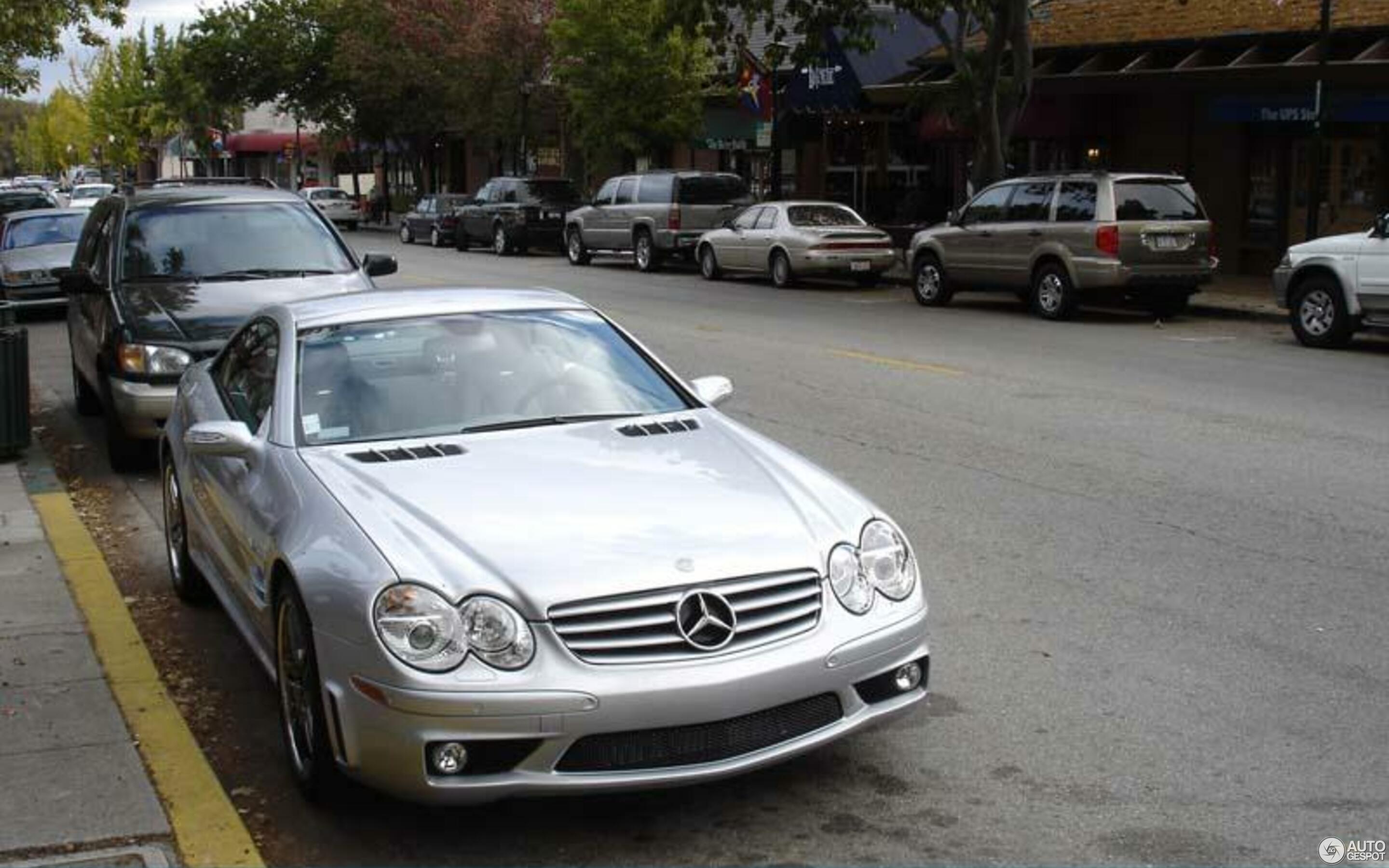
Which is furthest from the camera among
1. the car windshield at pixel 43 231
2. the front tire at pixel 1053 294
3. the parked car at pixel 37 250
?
the car windshield at pixel 43 231

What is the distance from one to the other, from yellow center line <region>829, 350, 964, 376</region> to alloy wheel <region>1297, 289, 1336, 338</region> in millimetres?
4912

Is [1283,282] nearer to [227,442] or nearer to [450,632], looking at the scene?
[227,442]

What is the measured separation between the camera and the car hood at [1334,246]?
1648 centimetres

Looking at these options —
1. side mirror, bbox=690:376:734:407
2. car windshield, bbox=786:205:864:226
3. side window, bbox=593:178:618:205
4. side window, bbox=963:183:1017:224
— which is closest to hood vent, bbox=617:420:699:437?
side mirror, bbox=690:376:734:407

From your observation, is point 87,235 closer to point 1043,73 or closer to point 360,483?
point 360,483

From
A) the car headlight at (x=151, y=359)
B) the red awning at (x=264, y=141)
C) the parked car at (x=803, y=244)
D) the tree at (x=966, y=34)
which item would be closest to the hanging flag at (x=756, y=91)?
the parked car at (x=803, y=244)

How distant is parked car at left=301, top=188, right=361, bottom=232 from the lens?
54031 millimetres

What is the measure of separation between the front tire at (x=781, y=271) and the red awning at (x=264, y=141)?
56436mm

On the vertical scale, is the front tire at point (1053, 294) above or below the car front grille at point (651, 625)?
above

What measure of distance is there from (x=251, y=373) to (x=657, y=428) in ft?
6.59

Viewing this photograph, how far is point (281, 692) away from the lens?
16.5 ft

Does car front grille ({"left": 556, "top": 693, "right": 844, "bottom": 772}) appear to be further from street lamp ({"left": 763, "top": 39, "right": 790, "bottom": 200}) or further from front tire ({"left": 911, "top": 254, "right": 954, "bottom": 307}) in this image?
street lamp ({"left": 763, "top": 39, "right": 790, "bottom": 200})

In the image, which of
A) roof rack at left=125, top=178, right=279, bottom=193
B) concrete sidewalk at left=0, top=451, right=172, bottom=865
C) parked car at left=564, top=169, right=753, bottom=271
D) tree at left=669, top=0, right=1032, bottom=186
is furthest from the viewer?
parked car at left=564, top=169, right=753, bottom=271

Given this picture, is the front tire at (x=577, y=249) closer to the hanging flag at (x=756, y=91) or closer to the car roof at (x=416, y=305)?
the hanging flag at (x=756, y=91)
